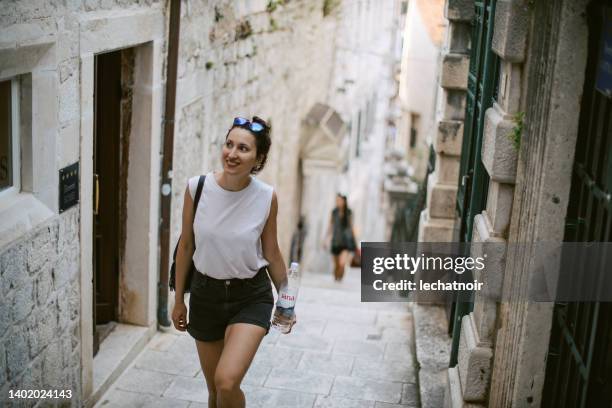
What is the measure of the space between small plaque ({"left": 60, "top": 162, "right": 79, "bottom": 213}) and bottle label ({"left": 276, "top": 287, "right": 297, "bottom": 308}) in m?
1.34

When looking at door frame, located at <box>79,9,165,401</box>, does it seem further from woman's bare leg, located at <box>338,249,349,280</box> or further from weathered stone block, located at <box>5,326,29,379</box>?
woman's bare leg, located at <box>338,249,349,280</box>

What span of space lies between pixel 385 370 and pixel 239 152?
9.02 ft

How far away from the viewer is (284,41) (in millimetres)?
10336

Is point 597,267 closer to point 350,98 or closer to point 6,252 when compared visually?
point 6,252

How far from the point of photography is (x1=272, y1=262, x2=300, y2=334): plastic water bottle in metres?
4.07

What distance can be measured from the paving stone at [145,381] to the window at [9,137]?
1863 millimetres

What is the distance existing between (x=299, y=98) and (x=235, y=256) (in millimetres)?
8263

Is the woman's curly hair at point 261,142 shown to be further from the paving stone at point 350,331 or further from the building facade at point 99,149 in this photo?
the paving stone at point 350,331

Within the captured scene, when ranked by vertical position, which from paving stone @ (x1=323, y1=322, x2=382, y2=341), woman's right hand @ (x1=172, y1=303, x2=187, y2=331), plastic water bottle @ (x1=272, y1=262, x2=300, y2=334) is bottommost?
paving stone @ (x1=323, y1=322, x2=382, y2=341)

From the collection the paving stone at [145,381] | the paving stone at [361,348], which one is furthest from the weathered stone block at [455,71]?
the paving stone at [145,381]

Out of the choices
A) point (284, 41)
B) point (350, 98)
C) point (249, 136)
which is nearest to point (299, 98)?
point (284, 41)

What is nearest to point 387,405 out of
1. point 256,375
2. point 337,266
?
point 256,375

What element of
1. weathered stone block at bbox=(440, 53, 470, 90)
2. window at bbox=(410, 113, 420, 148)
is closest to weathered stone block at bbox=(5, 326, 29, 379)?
weathered stone block at bbox=(440, 53, 470, 90)

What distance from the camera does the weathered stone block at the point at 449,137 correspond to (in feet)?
23.3
